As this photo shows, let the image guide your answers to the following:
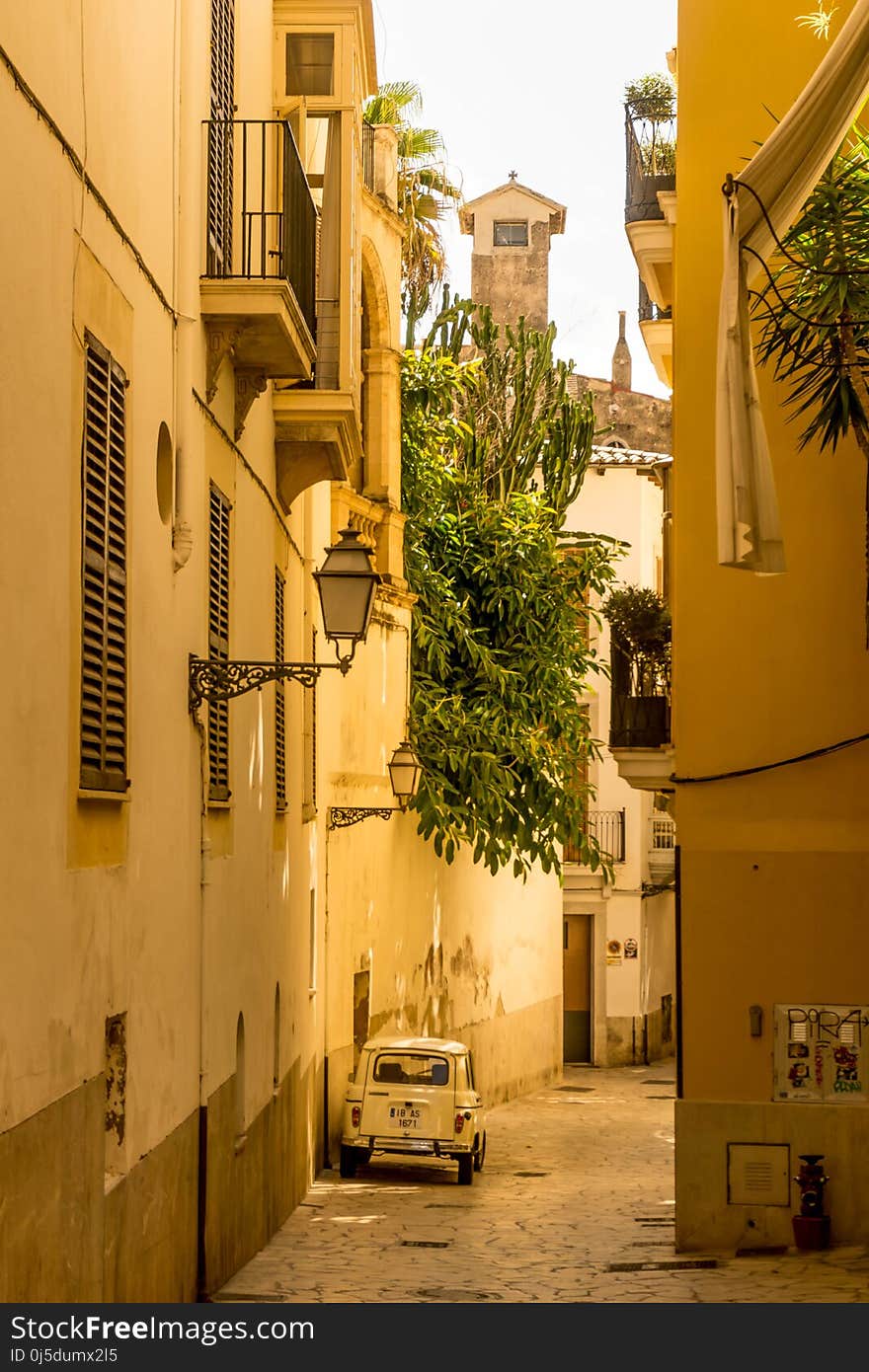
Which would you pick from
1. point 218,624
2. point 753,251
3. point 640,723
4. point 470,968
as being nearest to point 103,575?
point 218,624

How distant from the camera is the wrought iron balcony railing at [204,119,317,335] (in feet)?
37.0

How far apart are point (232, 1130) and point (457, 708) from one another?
45.4ft

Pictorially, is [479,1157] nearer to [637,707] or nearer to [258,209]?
[637,707]

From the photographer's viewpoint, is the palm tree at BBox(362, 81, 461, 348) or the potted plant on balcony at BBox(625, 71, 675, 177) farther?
the palm tree at BBox(362, 81, 461, 348)

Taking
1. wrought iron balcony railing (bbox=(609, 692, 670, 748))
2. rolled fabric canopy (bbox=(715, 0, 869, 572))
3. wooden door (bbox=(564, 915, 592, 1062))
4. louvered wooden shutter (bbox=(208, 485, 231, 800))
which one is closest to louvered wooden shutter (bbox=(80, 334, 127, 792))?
louvered wooden shutter (bbox=(208, 485, 231, 800))

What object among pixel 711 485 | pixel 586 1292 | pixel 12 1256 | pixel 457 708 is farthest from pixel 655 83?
pixel 12 1256

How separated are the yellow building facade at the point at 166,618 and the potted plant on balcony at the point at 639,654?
2.98 meters

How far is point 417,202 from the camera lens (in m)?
27.6

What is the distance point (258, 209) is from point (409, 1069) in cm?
947

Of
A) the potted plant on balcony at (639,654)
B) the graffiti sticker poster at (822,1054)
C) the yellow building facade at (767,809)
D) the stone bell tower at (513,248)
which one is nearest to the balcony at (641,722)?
the potted plant on balcony at (639,654)

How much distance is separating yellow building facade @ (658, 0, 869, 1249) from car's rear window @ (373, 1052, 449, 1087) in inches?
207

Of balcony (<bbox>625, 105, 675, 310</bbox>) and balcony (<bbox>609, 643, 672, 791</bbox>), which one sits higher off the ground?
balcony (<bbox>625, 105, 675, 310</bbox>)

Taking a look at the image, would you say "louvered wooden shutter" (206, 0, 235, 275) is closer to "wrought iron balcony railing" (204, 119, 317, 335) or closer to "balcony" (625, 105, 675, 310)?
"wrought iron balcony railing" (204, 119, 317, 335)

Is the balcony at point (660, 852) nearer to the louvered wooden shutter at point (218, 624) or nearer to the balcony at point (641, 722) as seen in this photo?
the balcony at point (641, 722)
